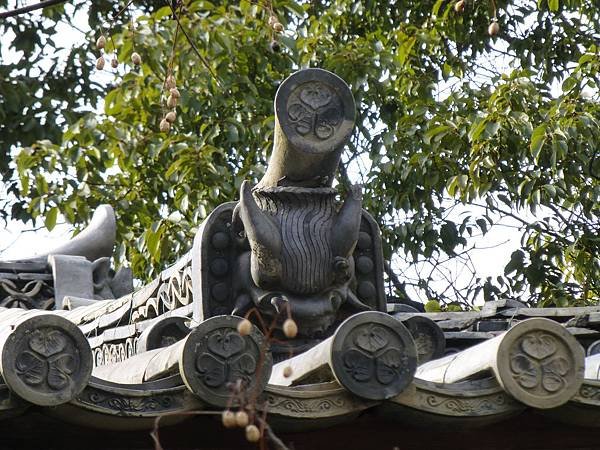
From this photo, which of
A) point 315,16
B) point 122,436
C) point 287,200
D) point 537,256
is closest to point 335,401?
point 122,436

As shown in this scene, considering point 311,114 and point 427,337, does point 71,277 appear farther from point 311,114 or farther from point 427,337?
point 311,114

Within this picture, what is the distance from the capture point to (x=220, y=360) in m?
4.43

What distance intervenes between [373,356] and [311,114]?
1530 millimetres

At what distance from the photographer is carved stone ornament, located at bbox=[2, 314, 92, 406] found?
13.7 ft

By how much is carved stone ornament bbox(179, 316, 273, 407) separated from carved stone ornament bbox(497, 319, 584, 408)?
0.68 metres

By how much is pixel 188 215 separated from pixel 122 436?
8.64m

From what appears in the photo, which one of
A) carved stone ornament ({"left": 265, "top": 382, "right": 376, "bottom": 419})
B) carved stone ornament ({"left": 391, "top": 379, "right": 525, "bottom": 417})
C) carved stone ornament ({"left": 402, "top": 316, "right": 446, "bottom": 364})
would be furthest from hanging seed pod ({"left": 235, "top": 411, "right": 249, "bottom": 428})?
carved stone ornament ({"left": 402, "top": 316, "right": 446, "bottom": 364})

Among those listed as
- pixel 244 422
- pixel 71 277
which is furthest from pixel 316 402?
pixel 71 277

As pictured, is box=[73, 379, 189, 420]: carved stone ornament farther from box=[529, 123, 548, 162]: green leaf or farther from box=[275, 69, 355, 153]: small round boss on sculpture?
box=[529, 123, 548, 162]: green leaf

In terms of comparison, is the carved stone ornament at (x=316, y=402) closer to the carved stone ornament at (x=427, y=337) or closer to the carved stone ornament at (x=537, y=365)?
the carved stone ornament at (x=537, y=365)

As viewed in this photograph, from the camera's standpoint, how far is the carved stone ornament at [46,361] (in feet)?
13.7

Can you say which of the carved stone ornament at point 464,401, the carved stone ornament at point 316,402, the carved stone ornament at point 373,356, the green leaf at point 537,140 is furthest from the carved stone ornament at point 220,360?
the green leaf at point 537,140

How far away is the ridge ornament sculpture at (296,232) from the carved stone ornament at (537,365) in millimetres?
1353

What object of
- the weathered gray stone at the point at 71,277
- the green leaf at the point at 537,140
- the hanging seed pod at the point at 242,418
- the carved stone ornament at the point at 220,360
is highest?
the green leaf at the point at 537,140
